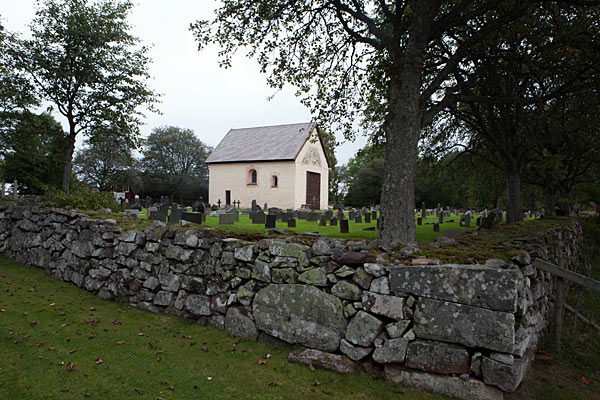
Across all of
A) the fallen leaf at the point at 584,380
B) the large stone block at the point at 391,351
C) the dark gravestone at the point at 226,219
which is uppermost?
the dark gravestone at the point at 226,219

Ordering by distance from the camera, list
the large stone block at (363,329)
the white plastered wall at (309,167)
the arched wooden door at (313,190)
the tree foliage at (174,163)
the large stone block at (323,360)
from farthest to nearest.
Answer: the tree foliage at (174,163) < the arched wooden door at (313,190) < the white plastered wall at (309,167) < the large stone block at (323,360) < the large stone block at (363,329)

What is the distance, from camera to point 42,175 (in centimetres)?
3117

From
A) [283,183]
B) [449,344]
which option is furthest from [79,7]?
[283,183]

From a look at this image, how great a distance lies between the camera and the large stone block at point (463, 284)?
322 centimetres

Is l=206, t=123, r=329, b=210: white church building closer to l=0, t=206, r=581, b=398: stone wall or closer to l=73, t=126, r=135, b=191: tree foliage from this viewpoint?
l=73, t=126, r=135, b=191: tree foliage

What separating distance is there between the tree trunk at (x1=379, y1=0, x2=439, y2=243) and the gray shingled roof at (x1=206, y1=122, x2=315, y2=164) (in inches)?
1167

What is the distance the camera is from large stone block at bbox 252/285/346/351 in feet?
13.5

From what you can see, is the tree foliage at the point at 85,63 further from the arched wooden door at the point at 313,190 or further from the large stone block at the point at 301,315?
the arched wooden door at the point at 313,190

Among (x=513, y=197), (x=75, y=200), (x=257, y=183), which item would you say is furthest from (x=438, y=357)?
(x=257, y=183)

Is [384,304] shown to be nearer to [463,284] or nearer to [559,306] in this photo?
[463,284]

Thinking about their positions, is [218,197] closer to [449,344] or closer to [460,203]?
[460,203]

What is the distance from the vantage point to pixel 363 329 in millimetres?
3855

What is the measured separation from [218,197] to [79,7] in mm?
26970

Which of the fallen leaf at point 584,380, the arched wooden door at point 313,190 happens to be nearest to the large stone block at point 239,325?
the fallen leaf at point 584,380
